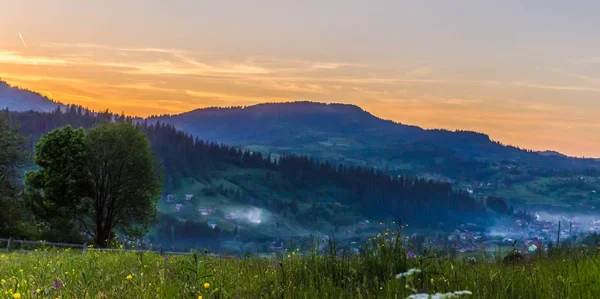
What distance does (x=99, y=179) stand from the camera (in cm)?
6688

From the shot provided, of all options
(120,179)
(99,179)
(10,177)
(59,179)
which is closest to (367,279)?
(59,179)

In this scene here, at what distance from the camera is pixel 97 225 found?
220 ft

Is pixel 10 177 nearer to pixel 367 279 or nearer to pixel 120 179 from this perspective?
pixel 120 179

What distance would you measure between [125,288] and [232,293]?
211 centimetres

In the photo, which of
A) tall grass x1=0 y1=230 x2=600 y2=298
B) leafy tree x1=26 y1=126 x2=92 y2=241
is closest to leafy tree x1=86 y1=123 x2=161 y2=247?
leafy tree x1=26 y1=126 x2=92 y2=241

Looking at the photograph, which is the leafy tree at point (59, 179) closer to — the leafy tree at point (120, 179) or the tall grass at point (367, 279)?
the leafy tree at point (120, 179)

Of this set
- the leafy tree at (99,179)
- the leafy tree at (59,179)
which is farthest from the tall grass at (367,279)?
the leafy tree at (99,179)

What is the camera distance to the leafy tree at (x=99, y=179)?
64.5 metres

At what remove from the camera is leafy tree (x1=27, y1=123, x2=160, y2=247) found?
64.5 meters

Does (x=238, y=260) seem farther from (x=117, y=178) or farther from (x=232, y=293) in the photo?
(x=117, y=178)

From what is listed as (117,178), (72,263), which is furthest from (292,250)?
(117,178)

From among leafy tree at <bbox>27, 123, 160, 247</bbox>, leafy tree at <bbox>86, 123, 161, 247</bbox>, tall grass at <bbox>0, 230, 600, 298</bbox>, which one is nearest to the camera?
tall grass at <bbox>0, 230, 600, 298</bbox>

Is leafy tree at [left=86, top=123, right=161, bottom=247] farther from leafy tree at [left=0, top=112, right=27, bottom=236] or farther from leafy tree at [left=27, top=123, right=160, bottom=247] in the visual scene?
leafy tree at [left=0, top=112, right=27, bottom=236]

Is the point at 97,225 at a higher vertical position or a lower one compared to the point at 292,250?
lower
